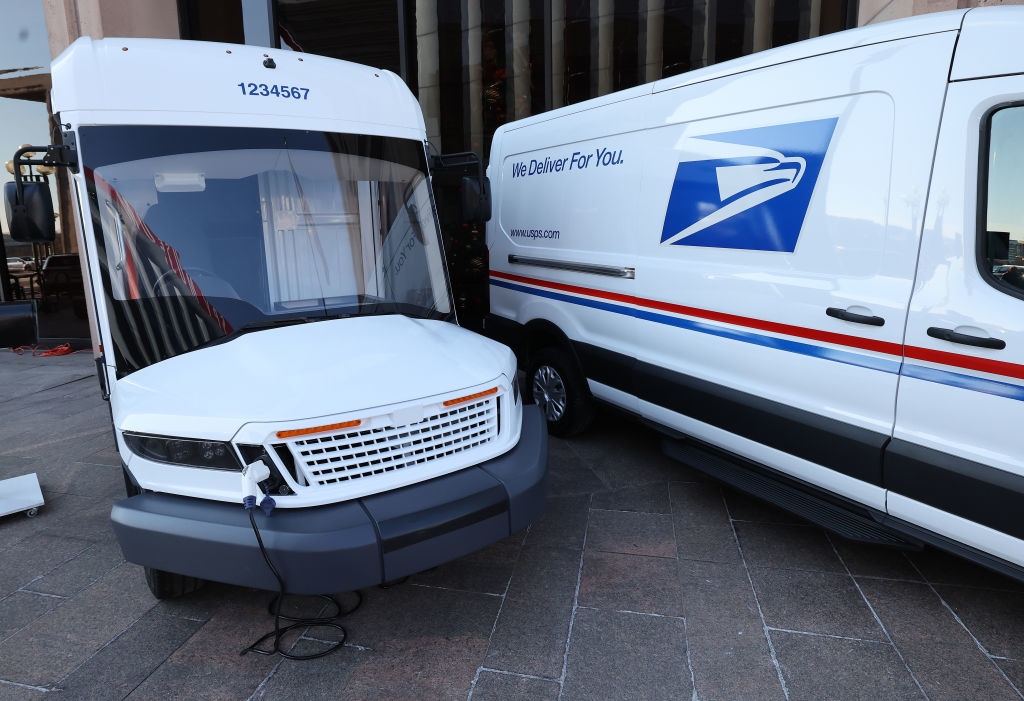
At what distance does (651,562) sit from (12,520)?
12.7 ft

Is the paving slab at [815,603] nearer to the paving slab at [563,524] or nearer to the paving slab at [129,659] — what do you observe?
the paving slab at [563,524]

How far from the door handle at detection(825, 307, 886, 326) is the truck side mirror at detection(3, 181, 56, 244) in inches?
155

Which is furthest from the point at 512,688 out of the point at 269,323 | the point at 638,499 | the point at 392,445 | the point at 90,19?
the point at 90,19

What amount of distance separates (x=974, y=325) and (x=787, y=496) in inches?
49.6

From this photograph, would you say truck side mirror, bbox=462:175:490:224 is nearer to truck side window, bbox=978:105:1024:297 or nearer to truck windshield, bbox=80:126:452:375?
truck windshield, bbox=80:126:452:375

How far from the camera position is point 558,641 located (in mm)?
2885

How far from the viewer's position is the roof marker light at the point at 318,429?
2.56m

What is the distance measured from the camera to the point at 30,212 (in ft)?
11.4

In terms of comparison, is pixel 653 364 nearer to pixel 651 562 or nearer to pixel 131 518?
pixel 651 562

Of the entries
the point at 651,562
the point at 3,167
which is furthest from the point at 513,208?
the point at 3,167

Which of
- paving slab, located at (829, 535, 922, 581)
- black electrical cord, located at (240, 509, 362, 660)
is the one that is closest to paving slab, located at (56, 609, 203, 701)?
black electrical cord, located at (240, 509, 362, 660)

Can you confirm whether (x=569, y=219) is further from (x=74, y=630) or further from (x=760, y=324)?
(x=74, y=630)

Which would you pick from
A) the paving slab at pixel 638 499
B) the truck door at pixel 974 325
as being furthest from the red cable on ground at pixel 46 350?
Answer: the truck door at pixel 974 325

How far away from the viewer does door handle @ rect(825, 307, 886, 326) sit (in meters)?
2.87
